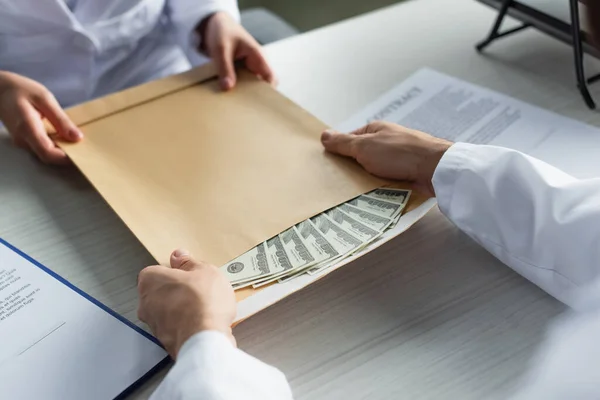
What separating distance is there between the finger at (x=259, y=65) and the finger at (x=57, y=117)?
0.86 feet

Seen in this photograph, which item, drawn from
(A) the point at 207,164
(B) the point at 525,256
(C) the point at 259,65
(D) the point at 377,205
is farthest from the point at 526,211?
(C) the point at 259,65

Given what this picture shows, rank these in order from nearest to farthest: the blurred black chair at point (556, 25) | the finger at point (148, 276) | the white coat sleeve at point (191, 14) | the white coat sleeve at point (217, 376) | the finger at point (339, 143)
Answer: the white coat sleeve at point (217, 376), the finger at point (148, 276), the finger at point (339, 143), the blurred black chair at point (556, 25), the white coat sleeve at point (191, 14)

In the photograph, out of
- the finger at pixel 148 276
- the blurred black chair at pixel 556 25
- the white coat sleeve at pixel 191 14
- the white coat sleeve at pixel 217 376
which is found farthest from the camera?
the white coat sleeve at pixel 191 14

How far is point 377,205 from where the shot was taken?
643mm

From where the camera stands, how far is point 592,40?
33.2 inches

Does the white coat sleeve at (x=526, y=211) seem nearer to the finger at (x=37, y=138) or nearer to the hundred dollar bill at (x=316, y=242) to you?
the hundred dollar bill at (x=316, y=242)

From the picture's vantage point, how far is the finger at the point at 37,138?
756 mm

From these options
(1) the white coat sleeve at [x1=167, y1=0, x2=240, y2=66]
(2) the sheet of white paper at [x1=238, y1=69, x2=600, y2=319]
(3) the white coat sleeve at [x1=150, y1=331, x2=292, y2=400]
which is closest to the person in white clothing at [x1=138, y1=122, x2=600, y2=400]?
(3) the white coat sleeve at [x1=150, y1=331, x2=292, y2=400]

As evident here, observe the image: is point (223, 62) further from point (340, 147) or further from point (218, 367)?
point (218, 367)

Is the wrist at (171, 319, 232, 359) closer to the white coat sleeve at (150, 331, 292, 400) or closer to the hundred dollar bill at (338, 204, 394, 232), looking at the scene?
the white coat sleeve at (150, 331, 292, 400)

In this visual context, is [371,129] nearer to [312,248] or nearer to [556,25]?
[312,248]

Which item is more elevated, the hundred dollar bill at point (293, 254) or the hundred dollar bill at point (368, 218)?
the hundred dollar bill at point (368, 218)

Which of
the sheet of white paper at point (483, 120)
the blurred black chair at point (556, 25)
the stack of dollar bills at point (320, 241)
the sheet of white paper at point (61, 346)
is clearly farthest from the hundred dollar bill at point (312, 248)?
the blurred black chair at point (556, 25)

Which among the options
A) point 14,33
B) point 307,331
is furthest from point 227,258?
point 14,33
